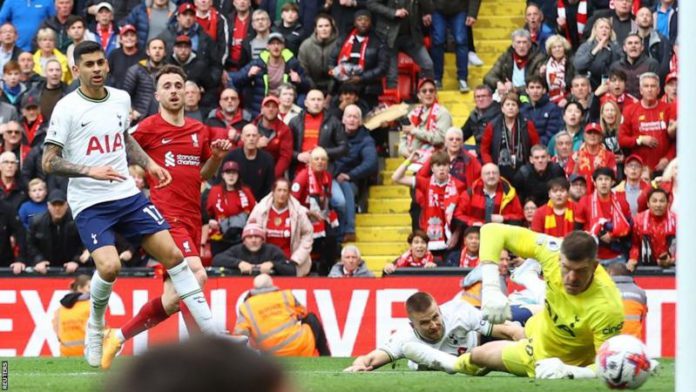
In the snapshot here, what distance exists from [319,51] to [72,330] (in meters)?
5.74

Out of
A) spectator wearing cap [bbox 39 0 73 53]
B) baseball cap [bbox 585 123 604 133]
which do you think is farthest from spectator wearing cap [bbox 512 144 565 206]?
spectator wearing cap [bbox 39 0 73 53]

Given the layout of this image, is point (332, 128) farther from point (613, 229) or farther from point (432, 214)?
point (613, 229)

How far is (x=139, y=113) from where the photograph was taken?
18.3m

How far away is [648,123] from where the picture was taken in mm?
17328

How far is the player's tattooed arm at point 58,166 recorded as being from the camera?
916cm

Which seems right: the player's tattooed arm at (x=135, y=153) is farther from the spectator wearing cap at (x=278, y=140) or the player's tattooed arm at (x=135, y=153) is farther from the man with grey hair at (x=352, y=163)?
the man with grey hair at (x=352, y=163)

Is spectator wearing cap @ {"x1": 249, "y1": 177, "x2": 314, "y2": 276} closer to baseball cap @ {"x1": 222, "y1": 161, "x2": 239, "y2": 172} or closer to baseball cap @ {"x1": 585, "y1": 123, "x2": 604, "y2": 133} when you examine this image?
baseball cap @ {"x1": 222, "y1": 161, "x2": 239, "y2": 172}

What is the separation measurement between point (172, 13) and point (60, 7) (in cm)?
163

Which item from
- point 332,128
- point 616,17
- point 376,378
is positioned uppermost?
point 616,17

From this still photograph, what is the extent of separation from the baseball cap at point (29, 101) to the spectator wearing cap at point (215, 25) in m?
2.46

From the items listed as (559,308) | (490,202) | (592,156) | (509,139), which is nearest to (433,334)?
(559,308)

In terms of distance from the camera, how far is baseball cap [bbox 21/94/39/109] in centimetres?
1873

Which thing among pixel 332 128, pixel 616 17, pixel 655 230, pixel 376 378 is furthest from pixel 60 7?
pixel 376 378

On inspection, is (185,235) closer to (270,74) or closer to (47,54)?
(270,74)
